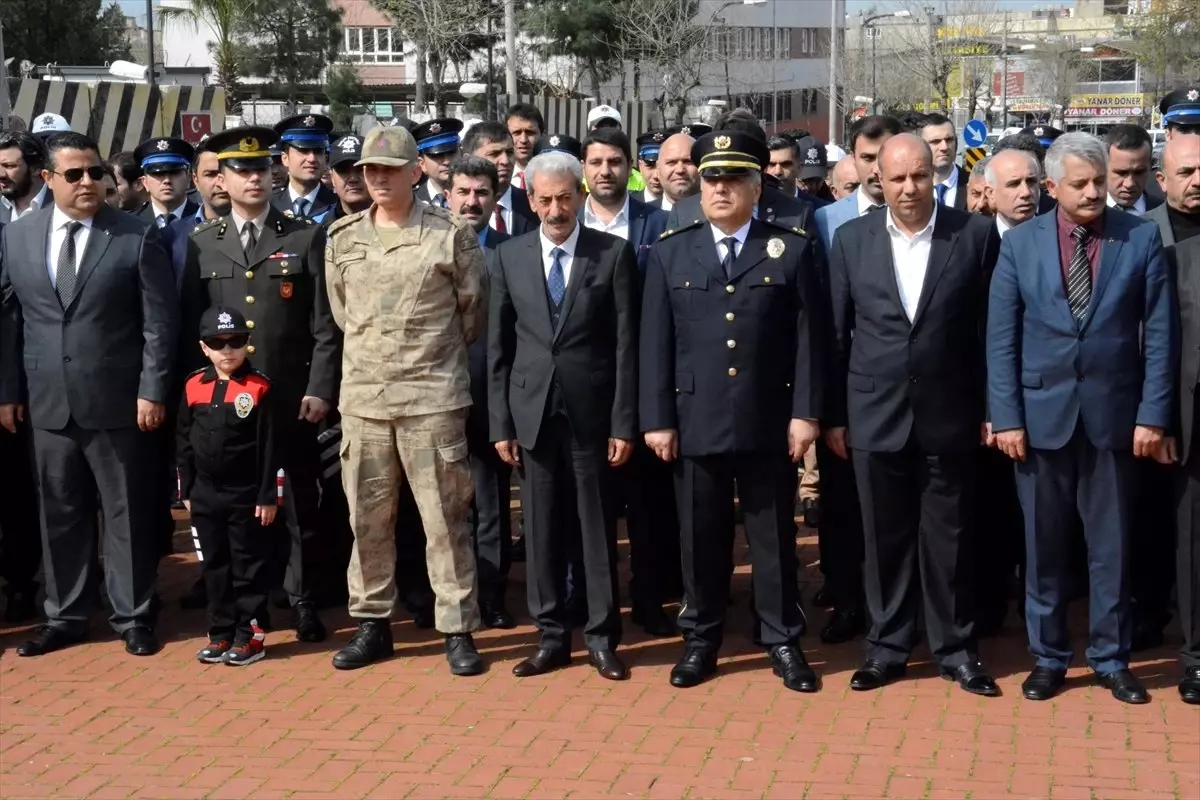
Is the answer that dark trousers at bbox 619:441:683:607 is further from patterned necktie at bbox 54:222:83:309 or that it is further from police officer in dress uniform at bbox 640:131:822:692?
patterned necktie at bbox 54:222:83:309

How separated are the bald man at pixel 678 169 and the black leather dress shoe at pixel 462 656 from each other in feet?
9.10

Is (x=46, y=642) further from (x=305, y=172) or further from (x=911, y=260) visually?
(x=911, y=260)

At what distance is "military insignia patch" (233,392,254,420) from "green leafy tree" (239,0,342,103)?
4913 cm

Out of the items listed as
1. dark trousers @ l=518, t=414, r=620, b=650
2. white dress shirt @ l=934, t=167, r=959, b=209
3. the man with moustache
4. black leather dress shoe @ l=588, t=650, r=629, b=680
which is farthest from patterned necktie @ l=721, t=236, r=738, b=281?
white dress shirt @ l=934, t=167, r=959, b=209

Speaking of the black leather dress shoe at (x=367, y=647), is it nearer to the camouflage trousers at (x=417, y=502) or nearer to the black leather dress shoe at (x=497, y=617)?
the camouflage trousers at (x=417, y=502)

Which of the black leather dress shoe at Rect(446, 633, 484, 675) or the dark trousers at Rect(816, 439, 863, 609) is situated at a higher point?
the dark trousers at Rect(816, 439, 863, 609)

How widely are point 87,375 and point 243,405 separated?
2.58ft

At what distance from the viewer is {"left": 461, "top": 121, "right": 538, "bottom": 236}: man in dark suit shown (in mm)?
8375

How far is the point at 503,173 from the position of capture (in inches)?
351

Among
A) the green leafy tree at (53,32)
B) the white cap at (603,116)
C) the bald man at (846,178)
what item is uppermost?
the green leafy tree at (53,32)

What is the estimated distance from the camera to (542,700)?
6.42 m

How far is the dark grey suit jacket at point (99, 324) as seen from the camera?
7.11m

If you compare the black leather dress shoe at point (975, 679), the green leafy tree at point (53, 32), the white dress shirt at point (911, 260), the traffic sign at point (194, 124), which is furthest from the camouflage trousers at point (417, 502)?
the green leafy tree at point (53, 32)

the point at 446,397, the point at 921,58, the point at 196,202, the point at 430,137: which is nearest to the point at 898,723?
the point at 446,397
